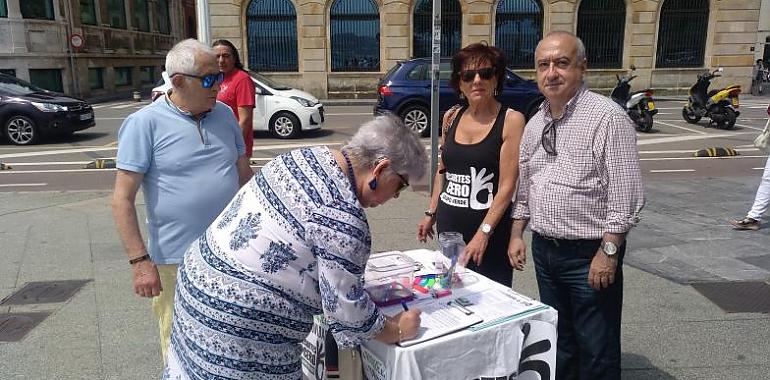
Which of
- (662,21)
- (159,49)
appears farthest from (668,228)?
(159,49)

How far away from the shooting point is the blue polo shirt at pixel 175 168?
2404 mm

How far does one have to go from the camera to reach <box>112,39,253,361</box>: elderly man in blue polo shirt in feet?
7.91

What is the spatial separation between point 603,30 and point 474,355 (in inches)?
919

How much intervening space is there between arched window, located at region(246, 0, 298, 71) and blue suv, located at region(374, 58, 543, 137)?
10404mm

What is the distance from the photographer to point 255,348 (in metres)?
1.77

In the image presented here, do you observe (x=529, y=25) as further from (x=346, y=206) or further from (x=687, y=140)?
(x=346, y=206)

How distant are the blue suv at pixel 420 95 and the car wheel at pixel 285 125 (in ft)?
6.25

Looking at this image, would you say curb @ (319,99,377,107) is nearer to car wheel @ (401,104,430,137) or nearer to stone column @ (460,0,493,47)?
stone column @ (460,0,493,47)

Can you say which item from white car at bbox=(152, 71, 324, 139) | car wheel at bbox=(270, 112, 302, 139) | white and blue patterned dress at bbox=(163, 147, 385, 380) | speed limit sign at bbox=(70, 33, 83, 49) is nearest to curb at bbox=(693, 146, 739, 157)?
white car at bbox=(152, 71, 324, 139)

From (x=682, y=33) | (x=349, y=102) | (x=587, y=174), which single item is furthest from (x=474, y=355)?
(x=682, y=33)

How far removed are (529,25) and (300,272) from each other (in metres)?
22.8

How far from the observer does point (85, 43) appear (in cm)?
2633

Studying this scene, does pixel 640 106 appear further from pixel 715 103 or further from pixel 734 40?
pixel 734 40

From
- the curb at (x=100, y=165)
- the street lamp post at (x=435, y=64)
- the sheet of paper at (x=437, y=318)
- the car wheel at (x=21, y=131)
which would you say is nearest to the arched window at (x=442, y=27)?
the car wheel at (x=21, y=131)
